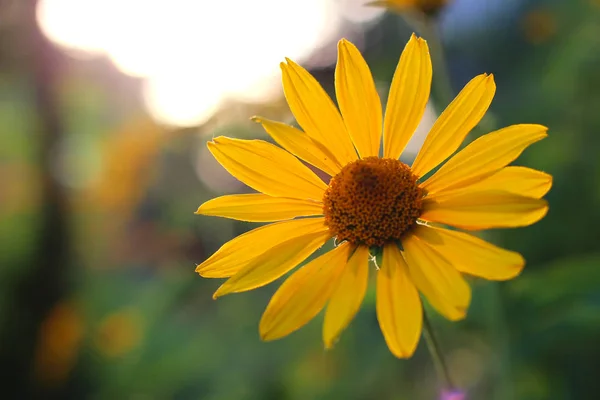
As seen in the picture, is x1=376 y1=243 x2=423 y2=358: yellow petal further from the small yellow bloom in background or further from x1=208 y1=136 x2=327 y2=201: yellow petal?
the small yellow bloom in background

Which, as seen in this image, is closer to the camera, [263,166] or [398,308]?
[398,308]

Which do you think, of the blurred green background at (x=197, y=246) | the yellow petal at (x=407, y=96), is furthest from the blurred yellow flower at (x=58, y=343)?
the yellow petal at (x=407, y=96)

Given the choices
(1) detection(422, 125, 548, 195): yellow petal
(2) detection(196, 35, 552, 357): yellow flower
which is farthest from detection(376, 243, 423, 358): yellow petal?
(1) detection(422, 125, 548, 195): yellow petal

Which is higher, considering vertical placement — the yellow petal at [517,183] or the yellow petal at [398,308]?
the yellow petal at [517,183]

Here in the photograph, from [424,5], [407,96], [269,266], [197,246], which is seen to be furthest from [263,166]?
[197,246]

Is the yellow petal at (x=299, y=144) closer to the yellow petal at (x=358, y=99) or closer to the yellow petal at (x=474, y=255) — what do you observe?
the yellow petal at (x=358, y=99)

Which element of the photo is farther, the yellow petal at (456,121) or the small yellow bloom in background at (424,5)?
the small yellow bloom in background at (424,5)

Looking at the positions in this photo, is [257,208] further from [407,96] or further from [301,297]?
[407,96]
